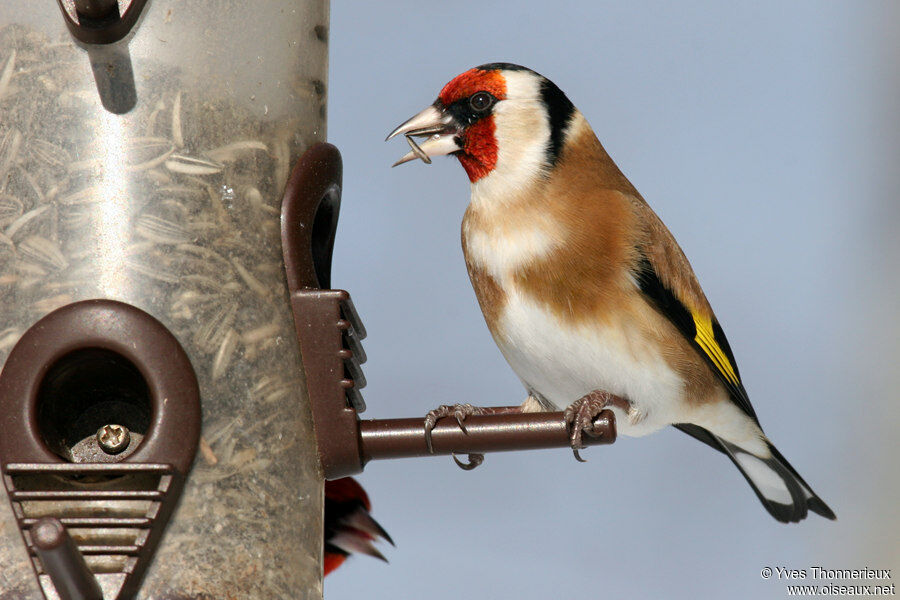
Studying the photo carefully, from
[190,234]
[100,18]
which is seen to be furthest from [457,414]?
[100,18]

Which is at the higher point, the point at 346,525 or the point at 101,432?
the point at 101,432

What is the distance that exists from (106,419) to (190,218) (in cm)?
46

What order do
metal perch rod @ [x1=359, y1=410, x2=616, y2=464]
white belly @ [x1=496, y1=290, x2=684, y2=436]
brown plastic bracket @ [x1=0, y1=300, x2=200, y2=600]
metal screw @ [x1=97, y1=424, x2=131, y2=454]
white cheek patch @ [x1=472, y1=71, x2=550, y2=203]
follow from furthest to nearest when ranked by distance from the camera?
white cheek patch @ [x1=472, y1=71, x2=550, y2=203]
white belly @ [x1=496, y1=290, x2=684, y2=436]
metal perch rod @ [x1=359, y1=410, x2=616, y2=464]
metal screw @ [x1=97, y1=424, x2=131, y2=454]
brown plastic bracket @ [x1=0, y1=300, x2=200, y2=600]

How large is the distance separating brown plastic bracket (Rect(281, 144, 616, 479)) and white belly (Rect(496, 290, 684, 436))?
39 cm

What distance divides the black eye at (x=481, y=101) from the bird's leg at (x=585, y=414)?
0.85m

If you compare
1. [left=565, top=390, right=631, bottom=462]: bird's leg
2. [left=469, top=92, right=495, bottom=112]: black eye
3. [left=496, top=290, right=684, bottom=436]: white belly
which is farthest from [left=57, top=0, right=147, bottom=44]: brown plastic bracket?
[left=565, top=390, right=631, bottom=462]: bird's leg

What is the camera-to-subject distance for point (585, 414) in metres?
2.93

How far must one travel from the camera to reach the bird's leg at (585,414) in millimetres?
2814

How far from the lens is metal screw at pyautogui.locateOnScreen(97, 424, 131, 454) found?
2.58 meters

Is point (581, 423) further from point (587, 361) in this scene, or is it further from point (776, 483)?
point (776, 483)

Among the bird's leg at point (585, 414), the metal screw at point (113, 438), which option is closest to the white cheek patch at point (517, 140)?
the bird's leg at point (585, 414)

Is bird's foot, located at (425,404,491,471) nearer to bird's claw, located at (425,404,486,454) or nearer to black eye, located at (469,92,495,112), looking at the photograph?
bird's claw, located at (425,404,486,454)

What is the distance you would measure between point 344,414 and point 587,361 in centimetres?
72

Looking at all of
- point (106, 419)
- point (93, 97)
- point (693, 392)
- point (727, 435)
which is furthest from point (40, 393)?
point (727, 435)
